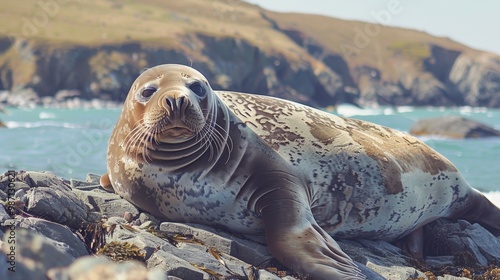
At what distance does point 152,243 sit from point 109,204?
105cm

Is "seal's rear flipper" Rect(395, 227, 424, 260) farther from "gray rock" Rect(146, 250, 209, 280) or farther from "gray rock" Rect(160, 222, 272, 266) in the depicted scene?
"gray rock" Rect(146, 250, 209, 280)

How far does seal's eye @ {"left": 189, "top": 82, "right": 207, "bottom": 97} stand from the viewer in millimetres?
4998

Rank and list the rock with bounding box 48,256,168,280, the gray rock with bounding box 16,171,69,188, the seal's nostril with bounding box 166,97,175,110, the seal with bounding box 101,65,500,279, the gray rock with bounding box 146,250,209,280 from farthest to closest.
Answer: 1. the gray rock with bounding box 16,171,69,188
2. the seal with bounding box 101,65,500,279
3. the seal's nostril with bounding box 166,97,175,110
4. the gray rock with bounding box 146,250,209,280
5. the rock with bounding box 48,256,168,280

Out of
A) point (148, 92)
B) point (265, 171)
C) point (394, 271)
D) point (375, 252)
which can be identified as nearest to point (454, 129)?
point (375, 252)

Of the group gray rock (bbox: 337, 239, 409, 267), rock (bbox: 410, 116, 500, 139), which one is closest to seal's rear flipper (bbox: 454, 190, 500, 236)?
gray rock (bbox: 337, 239, 409, 267)

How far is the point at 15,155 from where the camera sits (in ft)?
54.0

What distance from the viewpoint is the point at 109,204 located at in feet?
17.3

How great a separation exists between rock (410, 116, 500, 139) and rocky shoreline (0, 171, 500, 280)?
2098 centimetres

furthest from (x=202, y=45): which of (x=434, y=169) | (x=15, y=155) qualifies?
(x=434, y=169)

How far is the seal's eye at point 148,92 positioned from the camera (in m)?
5.00

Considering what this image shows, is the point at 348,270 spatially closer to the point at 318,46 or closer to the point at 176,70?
the point at 176,70

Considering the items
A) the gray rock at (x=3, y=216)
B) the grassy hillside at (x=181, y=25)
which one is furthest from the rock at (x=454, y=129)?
the grassy hillside at (x=181, y=25)

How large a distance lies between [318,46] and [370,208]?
98901mm

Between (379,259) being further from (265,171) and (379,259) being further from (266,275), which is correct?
(266,275)
